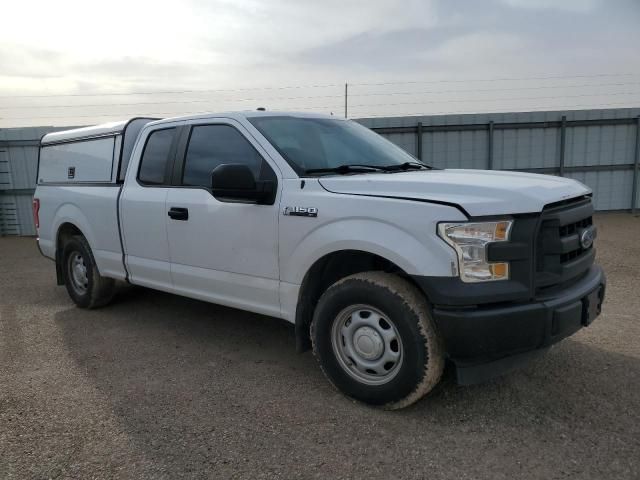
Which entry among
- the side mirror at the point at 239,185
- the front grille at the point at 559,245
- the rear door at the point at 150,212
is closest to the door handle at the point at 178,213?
the rear door at the point at 150,212

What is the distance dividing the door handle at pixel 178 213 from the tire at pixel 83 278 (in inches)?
67.6

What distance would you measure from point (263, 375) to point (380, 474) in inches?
57.7

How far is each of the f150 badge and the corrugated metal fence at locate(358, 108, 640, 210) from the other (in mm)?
9702

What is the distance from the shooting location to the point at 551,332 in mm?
2801

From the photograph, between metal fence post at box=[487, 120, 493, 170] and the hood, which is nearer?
the hood

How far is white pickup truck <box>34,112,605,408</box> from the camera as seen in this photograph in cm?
277

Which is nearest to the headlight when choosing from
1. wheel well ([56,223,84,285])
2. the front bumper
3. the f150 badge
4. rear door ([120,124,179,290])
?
the front bumper

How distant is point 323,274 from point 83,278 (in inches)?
137

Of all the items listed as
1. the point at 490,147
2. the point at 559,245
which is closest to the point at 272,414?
the point at 559,245

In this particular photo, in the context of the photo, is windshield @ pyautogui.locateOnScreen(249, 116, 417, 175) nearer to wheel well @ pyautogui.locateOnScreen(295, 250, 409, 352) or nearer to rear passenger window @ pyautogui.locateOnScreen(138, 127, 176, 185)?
wheel well @ pyautogui.locateOnScreen(295, 250, 409, 352)

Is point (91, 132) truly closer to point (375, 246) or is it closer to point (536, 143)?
point (375, 246)

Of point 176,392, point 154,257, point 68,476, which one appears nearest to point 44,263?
point 154,257

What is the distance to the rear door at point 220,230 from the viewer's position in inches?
144

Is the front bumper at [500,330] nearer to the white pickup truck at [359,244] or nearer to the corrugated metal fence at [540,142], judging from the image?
the white pickup truck at [359,244]
